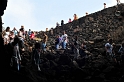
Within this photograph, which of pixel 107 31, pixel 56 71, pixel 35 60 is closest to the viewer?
pixel 35 60

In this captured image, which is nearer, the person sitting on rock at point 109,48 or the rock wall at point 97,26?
the person sitting on rock at point 109,48

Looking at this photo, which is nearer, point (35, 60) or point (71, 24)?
point (35, 60)

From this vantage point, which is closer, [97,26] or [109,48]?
[109,48]

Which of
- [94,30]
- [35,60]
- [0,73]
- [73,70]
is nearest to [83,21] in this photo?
[94,30]

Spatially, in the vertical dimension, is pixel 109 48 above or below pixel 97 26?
below

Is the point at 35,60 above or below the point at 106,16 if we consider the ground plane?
below

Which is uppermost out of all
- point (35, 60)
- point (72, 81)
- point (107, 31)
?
point (107, 31)

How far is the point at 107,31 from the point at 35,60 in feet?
68.9

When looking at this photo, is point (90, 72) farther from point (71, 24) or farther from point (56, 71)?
point (71, 24)

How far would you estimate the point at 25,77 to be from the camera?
2098 cm

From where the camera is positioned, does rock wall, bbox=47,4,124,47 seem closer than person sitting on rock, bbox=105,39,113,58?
No

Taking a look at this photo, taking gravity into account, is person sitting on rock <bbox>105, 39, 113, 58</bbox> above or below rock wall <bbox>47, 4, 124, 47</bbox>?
below

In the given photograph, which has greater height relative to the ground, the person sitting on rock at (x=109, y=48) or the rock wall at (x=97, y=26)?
the rock wall at (x=97, y=26)

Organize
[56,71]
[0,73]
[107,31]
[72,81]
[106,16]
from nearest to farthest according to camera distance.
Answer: [0,73] → [72,81] → [56,71] → [107,31] → [106,16]
